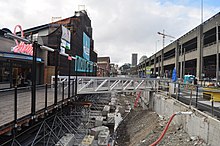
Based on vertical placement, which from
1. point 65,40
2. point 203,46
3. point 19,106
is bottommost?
point 19,106

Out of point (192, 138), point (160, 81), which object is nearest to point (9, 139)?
point (192, 138)

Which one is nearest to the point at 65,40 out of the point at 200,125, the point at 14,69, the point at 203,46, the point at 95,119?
the point at 14,69

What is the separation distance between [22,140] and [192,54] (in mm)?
36228

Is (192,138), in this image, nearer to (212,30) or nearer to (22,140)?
(22,140)

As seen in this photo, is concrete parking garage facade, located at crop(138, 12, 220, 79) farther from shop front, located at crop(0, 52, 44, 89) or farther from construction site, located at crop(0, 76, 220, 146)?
shop front, located at crop(0, 52, 44, 89)

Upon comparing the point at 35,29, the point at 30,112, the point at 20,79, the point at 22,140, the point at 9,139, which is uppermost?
the point at 35,29

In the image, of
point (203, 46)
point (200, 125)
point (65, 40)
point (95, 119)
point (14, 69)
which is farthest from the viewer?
point (203, 46)

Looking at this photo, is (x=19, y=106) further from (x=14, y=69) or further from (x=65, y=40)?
(x=65, y=40)

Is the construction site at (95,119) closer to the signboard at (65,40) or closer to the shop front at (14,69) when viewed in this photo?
the shop front at (14,69)

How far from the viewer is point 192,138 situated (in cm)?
858

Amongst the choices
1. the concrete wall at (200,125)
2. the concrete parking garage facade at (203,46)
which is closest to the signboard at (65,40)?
the concrete wall at (200,125)

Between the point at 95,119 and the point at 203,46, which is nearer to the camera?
the point at 95,119

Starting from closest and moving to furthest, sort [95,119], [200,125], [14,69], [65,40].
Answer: [200,125], [14,69], [95,119], [65,40]

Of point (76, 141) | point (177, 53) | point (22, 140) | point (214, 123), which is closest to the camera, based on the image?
point (214, 123)
